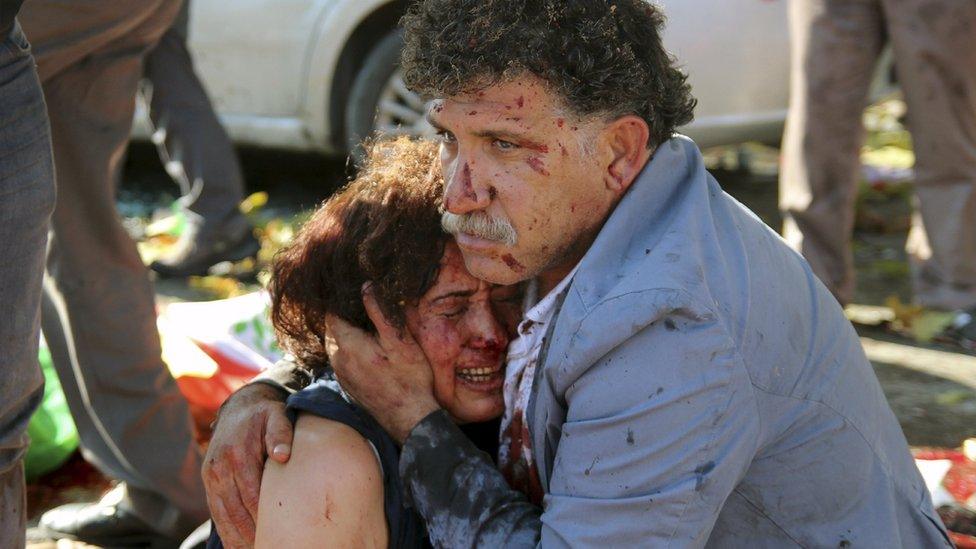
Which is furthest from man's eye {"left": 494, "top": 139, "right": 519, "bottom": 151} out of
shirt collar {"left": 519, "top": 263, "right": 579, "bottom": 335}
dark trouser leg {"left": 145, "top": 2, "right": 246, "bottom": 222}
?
dark trouser leg {"left": 145, "top": 2, "right": 246, "bottom": 222}

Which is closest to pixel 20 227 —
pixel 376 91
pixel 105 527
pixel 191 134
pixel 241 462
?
pixel 241 462

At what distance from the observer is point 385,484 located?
2.23m

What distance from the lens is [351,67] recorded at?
5.92 metres

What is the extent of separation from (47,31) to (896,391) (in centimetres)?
288

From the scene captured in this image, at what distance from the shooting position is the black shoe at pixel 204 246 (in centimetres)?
525

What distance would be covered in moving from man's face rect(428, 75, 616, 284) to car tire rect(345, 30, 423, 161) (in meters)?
3.69

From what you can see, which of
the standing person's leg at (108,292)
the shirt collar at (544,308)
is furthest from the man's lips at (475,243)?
the standing person's leg at (108,292)

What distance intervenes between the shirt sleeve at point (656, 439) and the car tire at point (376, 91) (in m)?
3.99

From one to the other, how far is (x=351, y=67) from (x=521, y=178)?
401cm

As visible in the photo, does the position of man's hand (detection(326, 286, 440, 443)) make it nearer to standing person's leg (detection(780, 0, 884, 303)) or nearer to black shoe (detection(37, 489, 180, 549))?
black shoe (detection(37, 489, 180, 549))

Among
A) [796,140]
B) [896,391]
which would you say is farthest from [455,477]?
[796,140]

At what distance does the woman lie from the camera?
218 centimetres

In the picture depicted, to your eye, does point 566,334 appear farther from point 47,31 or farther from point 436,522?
point 47,31

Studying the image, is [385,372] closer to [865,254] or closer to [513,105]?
[513,105]
